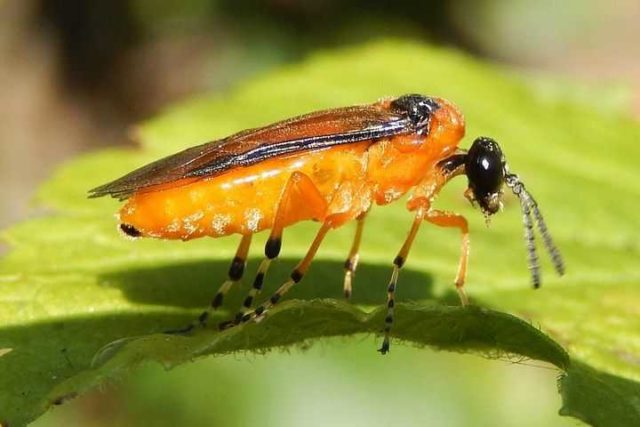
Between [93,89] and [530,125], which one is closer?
[530,125]

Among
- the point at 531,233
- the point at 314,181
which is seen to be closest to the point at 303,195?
the point at 314,181

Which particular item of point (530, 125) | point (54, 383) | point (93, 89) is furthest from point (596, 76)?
point (54, 383)

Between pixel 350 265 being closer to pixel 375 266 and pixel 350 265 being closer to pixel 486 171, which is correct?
pixel 375 266

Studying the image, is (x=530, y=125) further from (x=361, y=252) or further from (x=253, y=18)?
(x=253, y=18)

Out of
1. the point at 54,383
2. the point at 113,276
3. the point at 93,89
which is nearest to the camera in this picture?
the point at 54,383

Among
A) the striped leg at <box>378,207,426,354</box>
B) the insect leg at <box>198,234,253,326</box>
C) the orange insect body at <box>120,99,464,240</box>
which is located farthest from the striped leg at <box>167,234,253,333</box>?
the striped leg at <box>378,207,426,354</box>

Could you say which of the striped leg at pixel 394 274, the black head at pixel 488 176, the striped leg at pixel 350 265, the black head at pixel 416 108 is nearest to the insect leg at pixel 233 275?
the striped leg at pixel 350 265

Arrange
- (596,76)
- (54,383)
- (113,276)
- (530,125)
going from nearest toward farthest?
(54,383) → (113,276) → (530,125) → (596,76)
